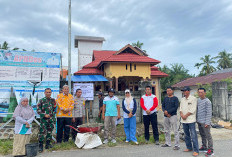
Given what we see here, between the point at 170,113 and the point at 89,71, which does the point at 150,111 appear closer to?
the point at 170,113

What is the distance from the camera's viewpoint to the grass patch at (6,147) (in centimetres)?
463

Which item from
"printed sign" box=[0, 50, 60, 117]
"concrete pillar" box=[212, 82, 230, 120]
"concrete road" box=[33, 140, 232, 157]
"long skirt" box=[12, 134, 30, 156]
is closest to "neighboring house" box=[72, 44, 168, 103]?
"concrete pillar" box=[212, 82, 230, 120]

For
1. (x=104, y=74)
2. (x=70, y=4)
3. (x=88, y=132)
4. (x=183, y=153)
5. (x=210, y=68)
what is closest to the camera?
(x=183, y=153)

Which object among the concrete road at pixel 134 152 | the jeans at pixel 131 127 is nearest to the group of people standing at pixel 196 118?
the concrete road at pixel 134 152

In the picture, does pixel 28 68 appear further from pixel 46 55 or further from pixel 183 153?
pixel 183 153

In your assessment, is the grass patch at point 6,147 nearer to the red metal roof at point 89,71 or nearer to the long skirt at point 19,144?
the long skirt at point 19,144

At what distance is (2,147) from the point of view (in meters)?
4.87

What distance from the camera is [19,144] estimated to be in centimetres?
439

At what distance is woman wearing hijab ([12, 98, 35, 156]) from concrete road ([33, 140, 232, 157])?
1.72ft

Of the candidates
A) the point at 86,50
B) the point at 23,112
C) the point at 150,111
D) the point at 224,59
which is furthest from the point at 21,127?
the point at 224,59

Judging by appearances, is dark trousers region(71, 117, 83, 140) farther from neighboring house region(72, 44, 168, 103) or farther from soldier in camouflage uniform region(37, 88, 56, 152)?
neighboring house region(72, 44, 168, 103)

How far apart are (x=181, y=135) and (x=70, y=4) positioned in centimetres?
647

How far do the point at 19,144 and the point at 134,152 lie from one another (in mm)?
2950

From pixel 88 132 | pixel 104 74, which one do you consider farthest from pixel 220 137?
pixel 104 74
